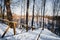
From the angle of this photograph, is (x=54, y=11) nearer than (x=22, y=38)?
No

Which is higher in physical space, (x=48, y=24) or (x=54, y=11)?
(x=54, y=11)

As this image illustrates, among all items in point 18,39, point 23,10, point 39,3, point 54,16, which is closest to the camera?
point 18,39

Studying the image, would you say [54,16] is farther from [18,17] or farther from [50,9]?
[18,17]

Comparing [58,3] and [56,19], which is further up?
[58,3]

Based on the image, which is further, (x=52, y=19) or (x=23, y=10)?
(x=52, y=19)

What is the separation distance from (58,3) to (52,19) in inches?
159

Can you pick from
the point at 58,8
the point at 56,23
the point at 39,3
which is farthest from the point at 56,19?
the point at 39,3

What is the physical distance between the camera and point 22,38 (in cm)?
644

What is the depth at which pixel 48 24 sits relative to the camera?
107 feet

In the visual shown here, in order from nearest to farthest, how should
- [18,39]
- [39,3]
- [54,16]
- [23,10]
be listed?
[18,39]
[23,10]
[39,3]
[54,16]

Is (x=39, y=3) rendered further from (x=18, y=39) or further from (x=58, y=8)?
(x=18, y=39)

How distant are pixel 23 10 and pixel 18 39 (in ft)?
66.8

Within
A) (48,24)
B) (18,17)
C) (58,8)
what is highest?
(58,8)

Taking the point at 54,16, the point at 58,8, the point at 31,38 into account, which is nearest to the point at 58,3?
the point at 58,8
